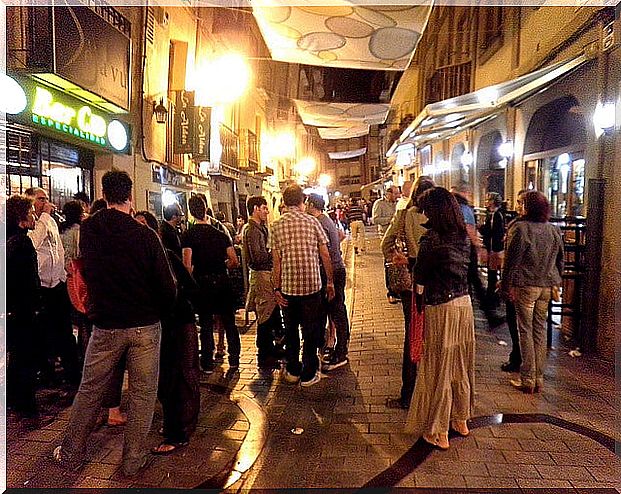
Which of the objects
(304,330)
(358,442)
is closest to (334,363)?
(304,330)

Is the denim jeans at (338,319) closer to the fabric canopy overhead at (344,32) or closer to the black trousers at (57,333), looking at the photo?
the black trousers at (57,333)

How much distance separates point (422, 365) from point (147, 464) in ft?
7.04

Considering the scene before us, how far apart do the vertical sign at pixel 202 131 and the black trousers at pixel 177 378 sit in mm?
6779

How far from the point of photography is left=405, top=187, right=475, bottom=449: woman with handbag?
3.98 meters

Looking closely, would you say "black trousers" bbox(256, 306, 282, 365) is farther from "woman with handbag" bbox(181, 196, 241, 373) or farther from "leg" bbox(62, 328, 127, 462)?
"leg" bbox(62, 328, 127, 462)

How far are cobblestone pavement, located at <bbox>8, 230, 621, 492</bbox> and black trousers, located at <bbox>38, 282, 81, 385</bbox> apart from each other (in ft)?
2.12

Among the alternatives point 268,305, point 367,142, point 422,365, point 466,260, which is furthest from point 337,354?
point 367,142

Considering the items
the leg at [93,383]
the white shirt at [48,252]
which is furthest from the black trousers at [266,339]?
the leg at [93,383]

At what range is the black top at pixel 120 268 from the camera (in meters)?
3.48

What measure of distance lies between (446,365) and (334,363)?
2254 millimetres

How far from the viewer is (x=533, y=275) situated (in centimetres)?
506

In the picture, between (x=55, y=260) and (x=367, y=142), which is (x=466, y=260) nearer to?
(x=55, y=260)

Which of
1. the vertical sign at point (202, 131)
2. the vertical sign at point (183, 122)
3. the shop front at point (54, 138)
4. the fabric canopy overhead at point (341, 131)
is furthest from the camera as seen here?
the fabric canopy overhead at point (341, 131)

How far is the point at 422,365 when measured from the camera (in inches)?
162
